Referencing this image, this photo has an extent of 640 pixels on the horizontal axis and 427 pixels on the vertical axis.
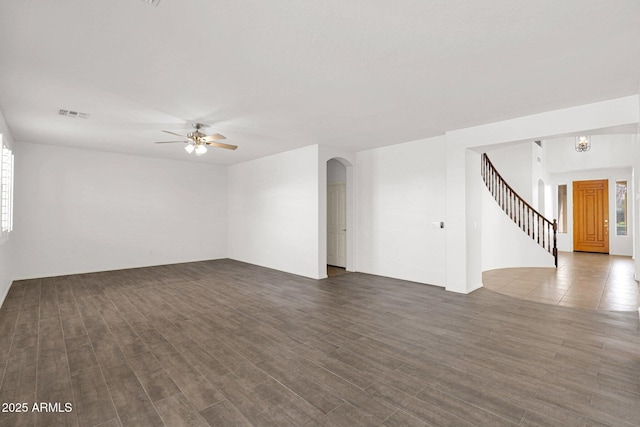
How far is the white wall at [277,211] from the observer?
6.57m

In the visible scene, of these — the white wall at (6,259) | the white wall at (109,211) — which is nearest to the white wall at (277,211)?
the white wall at (109,211)

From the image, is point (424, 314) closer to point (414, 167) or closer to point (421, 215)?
point (421, 215)

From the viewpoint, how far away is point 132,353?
302 centimetres

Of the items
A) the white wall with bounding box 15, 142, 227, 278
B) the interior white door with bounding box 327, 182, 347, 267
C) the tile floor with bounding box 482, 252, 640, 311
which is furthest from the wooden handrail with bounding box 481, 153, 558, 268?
the white wall with bounding box 15, 142, 227, 278

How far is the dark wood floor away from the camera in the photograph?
2117 millimetres

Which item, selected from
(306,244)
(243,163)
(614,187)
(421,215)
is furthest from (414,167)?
(614,187)

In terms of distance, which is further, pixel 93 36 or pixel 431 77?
pixel 431 77

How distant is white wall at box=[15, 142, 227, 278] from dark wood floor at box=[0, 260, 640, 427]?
2.00 m

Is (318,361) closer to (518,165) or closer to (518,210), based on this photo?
(518,210)

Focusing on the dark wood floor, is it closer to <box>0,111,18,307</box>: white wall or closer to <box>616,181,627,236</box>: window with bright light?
<box>0,111,18,307</box>: white wall

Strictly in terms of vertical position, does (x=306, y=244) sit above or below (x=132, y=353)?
above

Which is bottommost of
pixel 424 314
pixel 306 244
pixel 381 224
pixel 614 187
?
pixel 424 314

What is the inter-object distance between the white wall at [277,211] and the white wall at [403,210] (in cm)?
124

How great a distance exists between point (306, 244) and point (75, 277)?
5.04m
